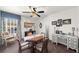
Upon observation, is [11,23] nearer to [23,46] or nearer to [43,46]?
[23,46]

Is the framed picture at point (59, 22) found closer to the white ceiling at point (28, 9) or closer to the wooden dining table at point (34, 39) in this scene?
the white ceiling at point (28, 9)

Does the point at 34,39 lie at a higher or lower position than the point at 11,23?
lower

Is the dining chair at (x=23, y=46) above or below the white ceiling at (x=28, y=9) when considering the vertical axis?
below

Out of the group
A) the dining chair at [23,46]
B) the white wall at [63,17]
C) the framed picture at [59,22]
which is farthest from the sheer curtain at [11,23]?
the framed picture at [59,22]

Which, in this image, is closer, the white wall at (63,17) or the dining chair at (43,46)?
the white wall at (63,17)

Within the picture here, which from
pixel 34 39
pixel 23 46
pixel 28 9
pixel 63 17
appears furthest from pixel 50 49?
pixel 28 9

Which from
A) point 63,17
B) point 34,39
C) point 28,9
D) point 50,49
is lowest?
point 50,49

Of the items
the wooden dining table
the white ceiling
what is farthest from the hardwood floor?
the white ceiling

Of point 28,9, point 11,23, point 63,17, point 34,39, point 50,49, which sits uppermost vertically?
point 28,9

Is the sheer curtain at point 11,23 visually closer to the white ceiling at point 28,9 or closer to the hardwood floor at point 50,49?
the white ceiling at point 28,9

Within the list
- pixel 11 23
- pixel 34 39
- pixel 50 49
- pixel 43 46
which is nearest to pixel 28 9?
pixel 11 23

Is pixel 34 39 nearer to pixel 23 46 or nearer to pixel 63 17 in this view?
pixel 23 46

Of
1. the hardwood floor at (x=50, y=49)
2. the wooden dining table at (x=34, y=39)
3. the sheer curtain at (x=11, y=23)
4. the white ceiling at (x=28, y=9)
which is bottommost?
the hardwood floor at (x=50, y=49)
